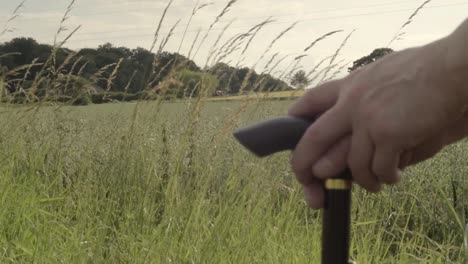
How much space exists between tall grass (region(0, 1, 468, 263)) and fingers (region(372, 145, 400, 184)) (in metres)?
1.62

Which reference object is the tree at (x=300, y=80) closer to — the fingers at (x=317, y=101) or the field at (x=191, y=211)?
the field at (x=191, y=211)

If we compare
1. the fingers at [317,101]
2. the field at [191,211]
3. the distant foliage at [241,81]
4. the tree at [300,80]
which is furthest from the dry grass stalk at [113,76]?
the fingers at [317,101]

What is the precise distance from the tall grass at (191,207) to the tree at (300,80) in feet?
0.20

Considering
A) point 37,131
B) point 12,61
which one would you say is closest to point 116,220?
point 37,131

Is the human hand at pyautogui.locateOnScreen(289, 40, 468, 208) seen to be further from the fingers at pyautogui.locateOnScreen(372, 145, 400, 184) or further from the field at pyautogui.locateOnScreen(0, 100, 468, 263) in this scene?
the field at pyautogui.locateOnScreen(0, 100, 468, 263)

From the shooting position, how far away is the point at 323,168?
1.03m

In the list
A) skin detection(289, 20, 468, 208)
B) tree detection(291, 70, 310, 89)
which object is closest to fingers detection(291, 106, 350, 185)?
skin detection(289, 20, 468, 208)

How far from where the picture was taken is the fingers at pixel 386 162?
0.99 metres

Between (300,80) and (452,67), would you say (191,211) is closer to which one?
(300,80)

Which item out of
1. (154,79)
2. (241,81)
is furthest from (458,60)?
(241,81)

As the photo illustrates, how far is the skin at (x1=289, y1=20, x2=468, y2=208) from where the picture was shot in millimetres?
949

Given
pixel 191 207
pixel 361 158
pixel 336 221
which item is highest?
pixel 361 158

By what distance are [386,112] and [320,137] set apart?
0.10 metres

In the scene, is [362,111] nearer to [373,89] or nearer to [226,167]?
[373,89]
